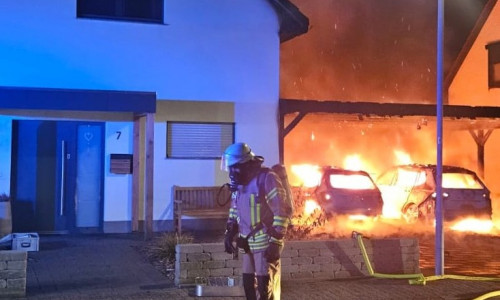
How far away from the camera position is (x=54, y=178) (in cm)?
1343

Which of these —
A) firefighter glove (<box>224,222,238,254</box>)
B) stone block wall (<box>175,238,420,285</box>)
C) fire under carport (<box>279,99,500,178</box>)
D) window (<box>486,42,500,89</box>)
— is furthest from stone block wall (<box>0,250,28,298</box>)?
window (<box>486,42,500,89</box>)

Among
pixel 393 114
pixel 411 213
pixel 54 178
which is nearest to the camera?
pixel 54 178

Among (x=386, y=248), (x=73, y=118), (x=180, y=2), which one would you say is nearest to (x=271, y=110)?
(x=180, y=2)

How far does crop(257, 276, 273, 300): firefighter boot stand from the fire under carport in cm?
879

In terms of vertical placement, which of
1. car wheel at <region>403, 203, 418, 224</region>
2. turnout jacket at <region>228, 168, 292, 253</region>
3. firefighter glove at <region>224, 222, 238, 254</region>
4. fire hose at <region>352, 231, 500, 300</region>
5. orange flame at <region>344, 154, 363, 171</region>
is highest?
orange flame at <region>344, 154, 363, 171</region>

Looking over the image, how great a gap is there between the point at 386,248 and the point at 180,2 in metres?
7.54

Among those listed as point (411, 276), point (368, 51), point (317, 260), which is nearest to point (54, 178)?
point (317, 260)

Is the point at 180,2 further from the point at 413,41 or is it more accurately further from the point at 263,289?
the point at 413,41

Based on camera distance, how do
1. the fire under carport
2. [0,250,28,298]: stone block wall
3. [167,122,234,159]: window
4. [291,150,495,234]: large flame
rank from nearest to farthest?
[0,250,28,298]: stone block wall → [167,122,234,159]: window → [291,150,495,234]: large flame → the fire under carport

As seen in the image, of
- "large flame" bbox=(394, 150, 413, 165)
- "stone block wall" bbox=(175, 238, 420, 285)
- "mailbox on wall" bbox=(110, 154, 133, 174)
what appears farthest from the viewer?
"large flame" bbox=(394, 150, 413, 165)

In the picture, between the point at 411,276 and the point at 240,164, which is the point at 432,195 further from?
the point at 240,164

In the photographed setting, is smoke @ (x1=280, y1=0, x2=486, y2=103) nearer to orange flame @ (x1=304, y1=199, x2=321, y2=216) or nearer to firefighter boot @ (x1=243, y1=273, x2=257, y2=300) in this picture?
orange flame @ (x1=304, y1=199, x2=321, y2=216)

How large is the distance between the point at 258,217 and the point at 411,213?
9738mm

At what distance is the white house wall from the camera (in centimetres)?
1320
